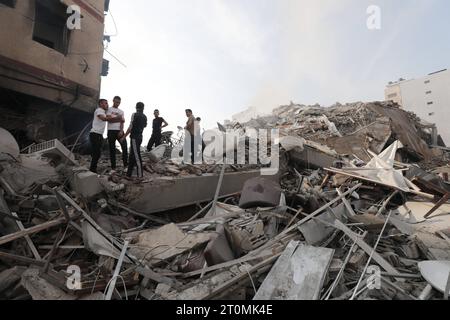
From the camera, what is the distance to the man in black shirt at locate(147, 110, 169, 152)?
25.4 feet

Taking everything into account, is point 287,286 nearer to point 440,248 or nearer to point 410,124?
point 440,248

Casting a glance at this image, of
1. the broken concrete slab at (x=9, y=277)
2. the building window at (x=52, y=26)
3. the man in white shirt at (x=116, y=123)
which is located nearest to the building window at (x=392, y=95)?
the building window at (x=52, y=26)

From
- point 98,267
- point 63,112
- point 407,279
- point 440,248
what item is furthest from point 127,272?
point 63,112

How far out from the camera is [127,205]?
4.75 m

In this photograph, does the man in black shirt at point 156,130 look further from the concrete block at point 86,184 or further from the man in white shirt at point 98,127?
the concrete block at point 86,184

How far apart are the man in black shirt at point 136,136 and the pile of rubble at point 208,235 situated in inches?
12.0

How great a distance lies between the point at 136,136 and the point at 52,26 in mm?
6168

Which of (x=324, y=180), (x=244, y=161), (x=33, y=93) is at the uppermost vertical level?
(x=33, y=93)

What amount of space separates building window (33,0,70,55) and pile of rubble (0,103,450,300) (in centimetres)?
473

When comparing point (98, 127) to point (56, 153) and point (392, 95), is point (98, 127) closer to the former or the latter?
point (56, 153)

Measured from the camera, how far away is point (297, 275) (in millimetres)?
2988

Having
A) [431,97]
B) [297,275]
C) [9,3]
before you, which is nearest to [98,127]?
[297,275]

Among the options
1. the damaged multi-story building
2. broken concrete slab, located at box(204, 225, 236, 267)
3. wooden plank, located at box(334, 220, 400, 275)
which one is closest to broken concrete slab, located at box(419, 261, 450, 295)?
wooden plank, located at box(334, 220, 400, 275)
